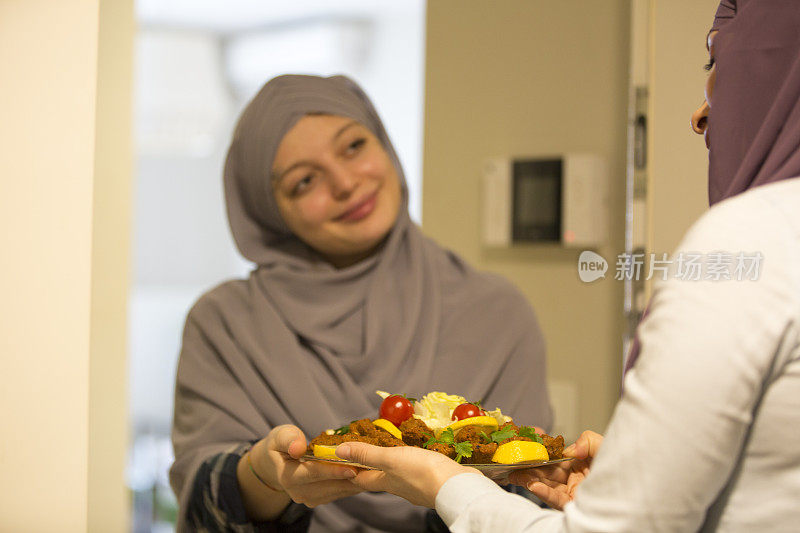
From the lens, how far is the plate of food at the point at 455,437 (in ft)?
2.75

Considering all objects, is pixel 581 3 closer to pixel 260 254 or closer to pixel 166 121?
pixel 260 254

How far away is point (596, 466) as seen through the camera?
22.0 inches

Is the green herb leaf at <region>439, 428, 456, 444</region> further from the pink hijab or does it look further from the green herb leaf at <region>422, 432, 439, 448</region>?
the pink hijab

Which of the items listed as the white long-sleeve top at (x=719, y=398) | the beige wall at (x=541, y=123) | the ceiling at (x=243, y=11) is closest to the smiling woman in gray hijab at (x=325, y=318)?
the beige wall at (x=541, y=123)

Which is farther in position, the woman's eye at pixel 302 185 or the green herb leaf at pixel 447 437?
the woman's eye at pixel 302 185

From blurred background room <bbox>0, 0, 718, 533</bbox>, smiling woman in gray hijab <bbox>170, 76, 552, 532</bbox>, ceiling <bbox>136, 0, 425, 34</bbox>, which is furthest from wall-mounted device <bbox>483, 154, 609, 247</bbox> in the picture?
ceiling <bbox>136, 0, 425, 34</bbox>

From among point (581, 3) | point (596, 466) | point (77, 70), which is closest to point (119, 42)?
point (77, 70)

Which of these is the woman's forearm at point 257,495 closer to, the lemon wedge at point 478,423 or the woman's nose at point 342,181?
the lemon wedge at point 478,423

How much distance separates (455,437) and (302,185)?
1.95 feet

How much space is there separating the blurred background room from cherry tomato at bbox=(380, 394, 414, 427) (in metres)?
0.60

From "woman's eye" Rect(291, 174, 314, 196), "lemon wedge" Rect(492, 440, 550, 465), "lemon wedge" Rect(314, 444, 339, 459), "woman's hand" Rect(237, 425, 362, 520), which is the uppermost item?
"woman's eye" Rect(291, 174, 314, 196)

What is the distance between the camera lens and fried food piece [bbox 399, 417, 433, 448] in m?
0.89

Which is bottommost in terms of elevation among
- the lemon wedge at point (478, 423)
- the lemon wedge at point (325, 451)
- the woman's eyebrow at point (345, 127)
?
the lemon wedge at point (325, 451)

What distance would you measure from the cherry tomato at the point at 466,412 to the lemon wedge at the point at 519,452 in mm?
85
